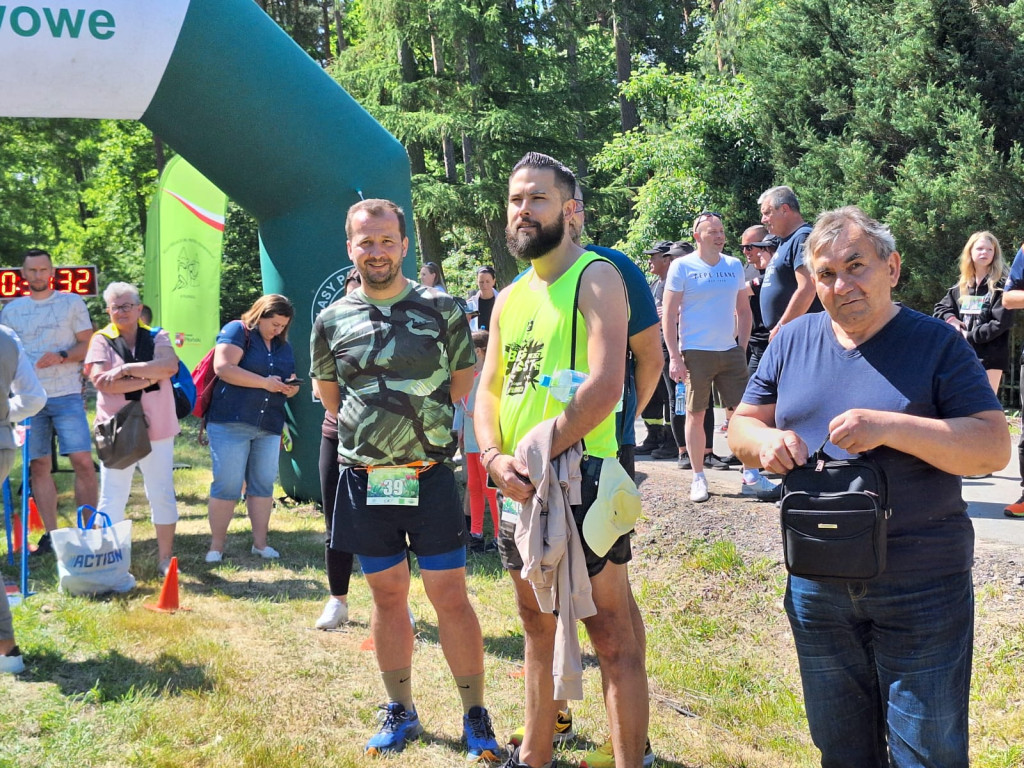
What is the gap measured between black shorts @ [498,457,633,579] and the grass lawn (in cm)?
97

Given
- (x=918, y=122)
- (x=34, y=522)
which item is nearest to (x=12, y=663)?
(x=34, y=522)

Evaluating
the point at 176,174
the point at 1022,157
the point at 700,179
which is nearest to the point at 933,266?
the point at 1022,157

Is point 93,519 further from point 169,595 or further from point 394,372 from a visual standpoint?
point 394,372

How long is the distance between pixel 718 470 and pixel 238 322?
3.84m

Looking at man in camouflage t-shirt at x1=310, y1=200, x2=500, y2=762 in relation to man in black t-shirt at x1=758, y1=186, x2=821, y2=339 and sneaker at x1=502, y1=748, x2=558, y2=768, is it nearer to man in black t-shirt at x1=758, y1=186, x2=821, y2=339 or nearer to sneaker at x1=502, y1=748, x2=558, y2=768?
sneaker at x1=502, y1=748, x2=558, y2=768

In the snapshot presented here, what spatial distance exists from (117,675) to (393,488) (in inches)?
74.8

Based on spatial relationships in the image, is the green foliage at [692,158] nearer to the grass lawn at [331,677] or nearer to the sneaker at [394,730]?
the grass lawn at [331,677]

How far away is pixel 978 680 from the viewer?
13.2 feet

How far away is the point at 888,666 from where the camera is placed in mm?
2420

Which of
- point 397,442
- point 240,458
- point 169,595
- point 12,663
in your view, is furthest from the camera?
point 240,458

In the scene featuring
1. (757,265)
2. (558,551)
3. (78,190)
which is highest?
(78,190)

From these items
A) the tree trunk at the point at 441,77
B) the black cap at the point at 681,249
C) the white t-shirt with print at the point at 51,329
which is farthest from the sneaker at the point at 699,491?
the tree trunk at the point at 441,77

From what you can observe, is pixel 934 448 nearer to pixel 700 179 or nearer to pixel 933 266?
pixel 933 266

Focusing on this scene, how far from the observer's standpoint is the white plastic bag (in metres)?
5.56
